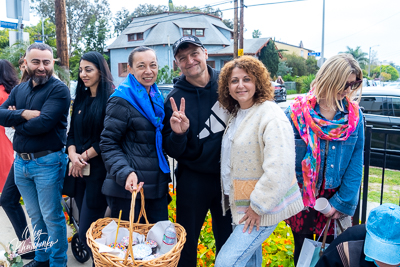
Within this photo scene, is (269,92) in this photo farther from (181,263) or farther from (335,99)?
(181,263)

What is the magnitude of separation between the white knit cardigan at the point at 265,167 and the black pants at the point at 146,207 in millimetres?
666

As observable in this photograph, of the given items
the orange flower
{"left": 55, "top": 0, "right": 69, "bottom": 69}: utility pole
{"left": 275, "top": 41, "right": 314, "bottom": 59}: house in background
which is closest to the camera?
the orange flower

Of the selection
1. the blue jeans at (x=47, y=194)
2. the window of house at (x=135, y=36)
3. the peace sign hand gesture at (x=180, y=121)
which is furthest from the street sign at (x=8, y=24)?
the window of house at (x=135, y=36)

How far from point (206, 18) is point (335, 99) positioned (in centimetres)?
3244

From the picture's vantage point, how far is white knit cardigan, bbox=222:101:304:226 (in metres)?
1.67

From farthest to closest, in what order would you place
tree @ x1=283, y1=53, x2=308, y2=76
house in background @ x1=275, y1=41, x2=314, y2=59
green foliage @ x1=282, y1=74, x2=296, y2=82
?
house in background @ x1=275, y1=41, x2=314, y2=59, tree @ x1=283, y1=53, x2=308, y2=76, green foliage @ x1=282, y1=74, x2=296, y2=82

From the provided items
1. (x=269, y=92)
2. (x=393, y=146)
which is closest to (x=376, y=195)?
(x=393, y=146)

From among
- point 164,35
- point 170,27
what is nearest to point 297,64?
point 170,27

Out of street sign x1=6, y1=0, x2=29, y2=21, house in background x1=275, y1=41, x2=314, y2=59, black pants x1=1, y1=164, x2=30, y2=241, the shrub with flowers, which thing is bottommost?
the shrub with flowers

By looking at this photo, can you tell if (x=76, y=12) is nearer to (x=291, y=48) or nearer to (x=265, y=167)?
(x=291, y=48)

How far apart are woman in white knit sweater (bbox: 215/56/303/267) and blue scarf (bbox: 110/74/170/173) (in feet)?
1.78

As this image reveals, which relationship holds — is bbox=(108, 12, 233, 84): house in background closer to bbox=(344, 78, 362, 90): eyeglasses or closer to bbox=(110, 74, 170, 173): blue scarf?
bbox=(110, 74, 170, 173): blue scarf

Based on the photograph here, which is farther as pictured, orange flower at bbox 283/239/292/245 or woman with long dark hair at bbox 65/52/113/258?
orange flower at bbox 283/239/292/245

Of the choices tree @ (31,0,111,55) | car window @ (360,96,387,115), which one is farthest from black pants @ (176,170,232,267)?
tree @ (31,0,111,55)
